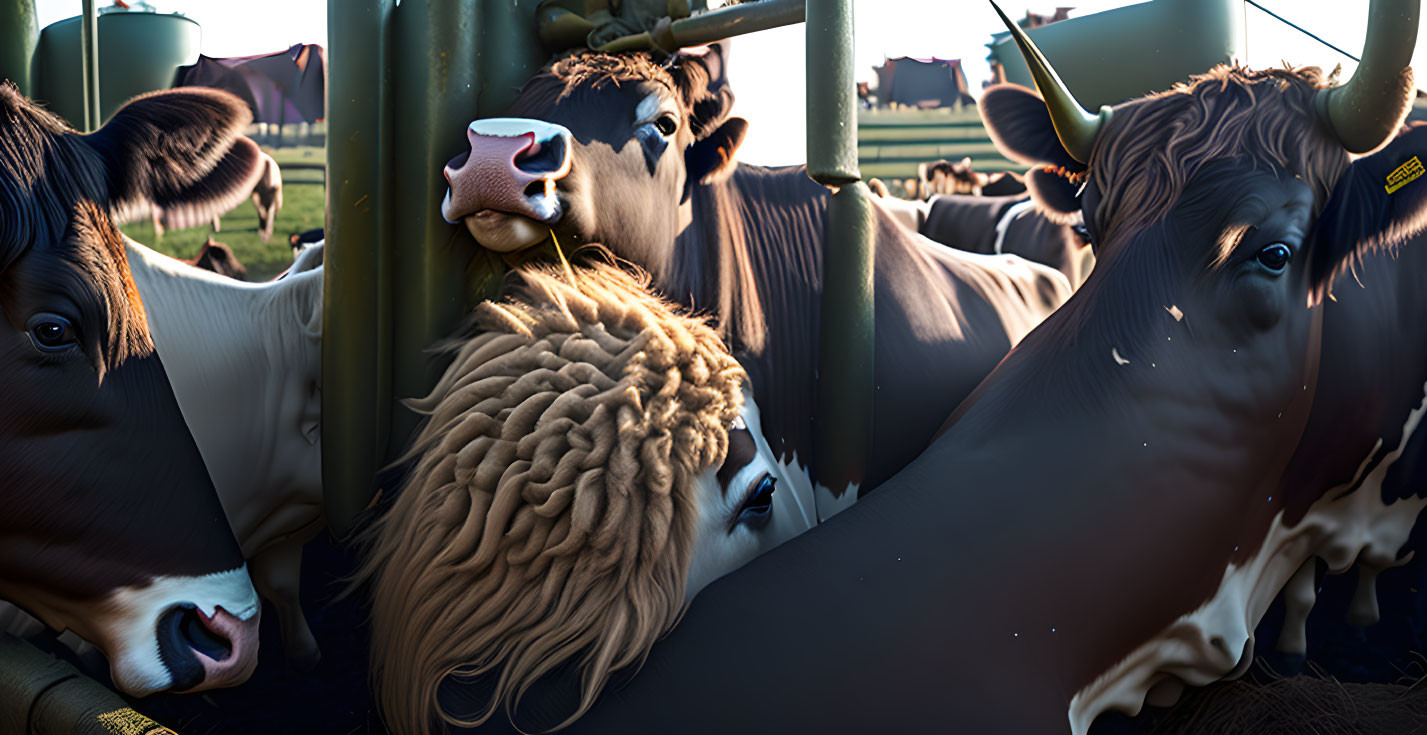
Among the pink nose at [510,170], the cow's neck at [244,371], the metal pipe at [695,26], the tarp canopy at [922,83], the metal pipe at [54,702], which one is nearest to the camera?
the metal pipe at [54,702]

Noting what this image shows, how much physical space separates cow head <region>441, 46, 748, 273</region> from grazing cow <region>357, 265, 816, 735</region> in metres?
0.12

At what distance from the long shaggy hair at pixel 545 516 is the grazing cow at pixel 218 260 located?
177cm

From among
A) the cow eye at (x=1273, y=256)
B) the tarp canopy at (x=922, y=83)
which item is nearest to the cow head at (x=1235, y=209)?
the cow eye at (x=1273, y=256)

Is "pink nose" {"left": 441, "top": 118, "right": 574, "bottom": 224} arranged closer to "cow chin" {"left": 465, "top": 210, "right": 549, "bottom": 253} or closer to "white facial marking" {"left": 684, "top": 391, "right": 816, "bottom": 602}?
"cow chin" {"left": 465, "top": 210, "right": 549, "bottom": 253}

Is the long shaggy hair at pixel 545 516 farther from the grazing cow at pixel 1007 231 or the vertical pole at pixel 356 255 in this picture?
the grazing cow at pixel 1007 231

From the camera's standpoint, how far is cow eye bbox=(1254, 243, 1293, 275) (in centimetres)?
133

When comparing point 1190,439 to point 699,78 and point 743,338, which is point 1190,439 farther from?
point 699,78

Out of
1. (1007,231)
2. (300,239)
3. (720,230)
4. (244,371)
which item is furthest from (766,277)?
(300,239)

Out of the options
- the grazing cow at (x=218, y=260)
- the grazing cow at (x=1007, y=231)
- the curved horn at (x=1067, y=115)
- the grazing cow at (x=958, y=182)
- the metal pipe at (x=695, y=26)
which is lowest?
the grazing cow at (x=218, y=260)

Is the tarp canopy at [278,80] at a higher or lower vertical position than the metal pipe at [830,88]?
lower

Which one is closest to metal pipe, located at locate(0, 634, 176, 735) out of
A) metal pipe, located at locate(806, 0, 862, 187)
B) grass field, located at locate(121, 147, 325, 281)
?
metal pipe, located at locate(806, 0, 862, 187)

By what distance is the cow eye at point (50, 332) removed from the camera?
114 centimetres

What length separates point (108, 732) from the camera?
1.06m

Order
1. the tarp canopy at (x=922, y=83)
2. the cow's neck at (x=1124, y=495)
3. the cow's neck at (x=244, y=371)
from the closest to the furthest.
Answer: the cow's neck at (x=1124, y=495), the cow's neck at (x=244, y=371), the tarp canopy at (x=922, y=83)
